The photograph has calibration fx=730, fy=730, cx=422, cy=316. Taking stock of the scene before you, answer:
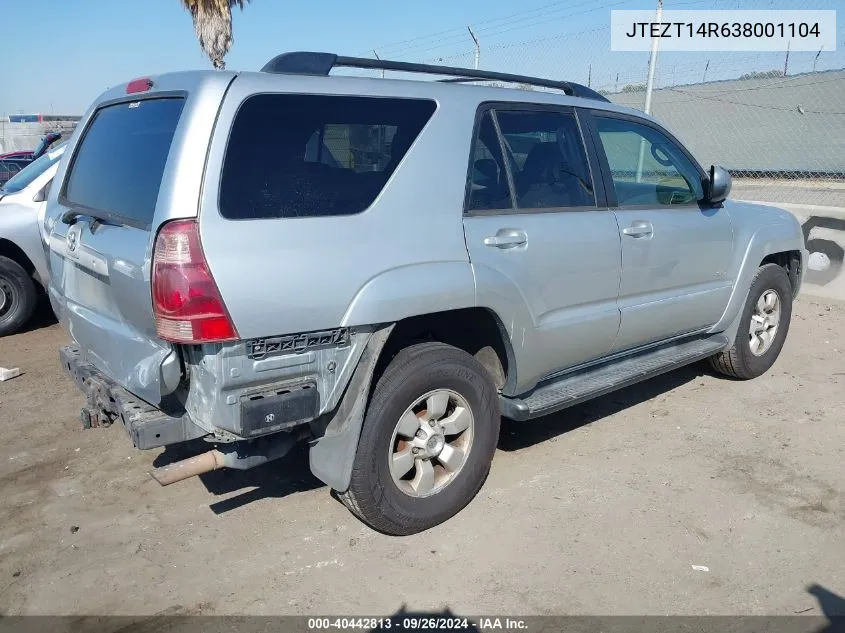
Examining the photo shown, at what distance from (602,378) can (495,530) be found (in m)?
1.21

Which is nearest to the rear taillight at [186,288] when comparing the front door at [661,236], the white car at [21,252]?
the front door at [661,236]

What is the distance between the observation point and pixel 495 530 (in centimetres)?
351

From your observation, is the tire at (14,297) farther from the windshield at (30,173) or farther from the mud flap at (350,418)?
the mud flap at (350,418)

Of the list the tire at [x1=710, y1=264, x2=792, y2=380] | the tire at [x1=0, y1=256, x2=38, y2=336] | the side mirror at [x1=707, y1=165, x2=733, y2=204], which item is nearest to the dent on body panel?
the side mirror at [x1=707, y1=165, x2=733, y2=204]

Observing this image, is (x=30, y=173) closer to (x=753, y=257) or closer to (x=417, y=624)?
(x=417, y=624)

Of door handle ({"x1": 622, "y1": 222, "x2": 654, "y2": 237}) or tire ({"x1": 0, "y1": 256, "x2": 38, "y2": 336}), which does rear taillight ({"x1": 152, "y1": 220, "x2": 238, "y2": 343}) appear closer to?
door handle ({"x1": 622, "y1": 222, "x2": 654, "y2": 237})

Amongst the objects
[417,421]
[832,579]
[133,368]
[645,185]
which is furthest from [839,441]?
[133,368]

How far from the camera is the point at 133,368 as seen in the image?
3.02 m

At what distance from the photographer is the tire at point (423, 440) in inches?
126

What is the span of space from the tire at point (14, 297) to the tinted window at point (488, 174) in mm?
5158

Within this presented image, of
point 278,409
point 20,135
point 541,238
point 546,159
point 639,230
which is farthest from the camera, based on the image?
point 20,135

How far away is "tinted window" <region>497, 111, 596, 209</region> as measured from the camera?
3768 millimetres

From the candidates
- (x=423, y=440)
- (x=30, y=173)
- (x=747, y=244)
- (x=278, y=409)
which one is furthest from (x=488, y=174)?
(x=30, y=173)

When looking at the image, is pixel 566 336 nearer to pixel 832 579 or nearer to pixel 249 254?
pixel 832 579
